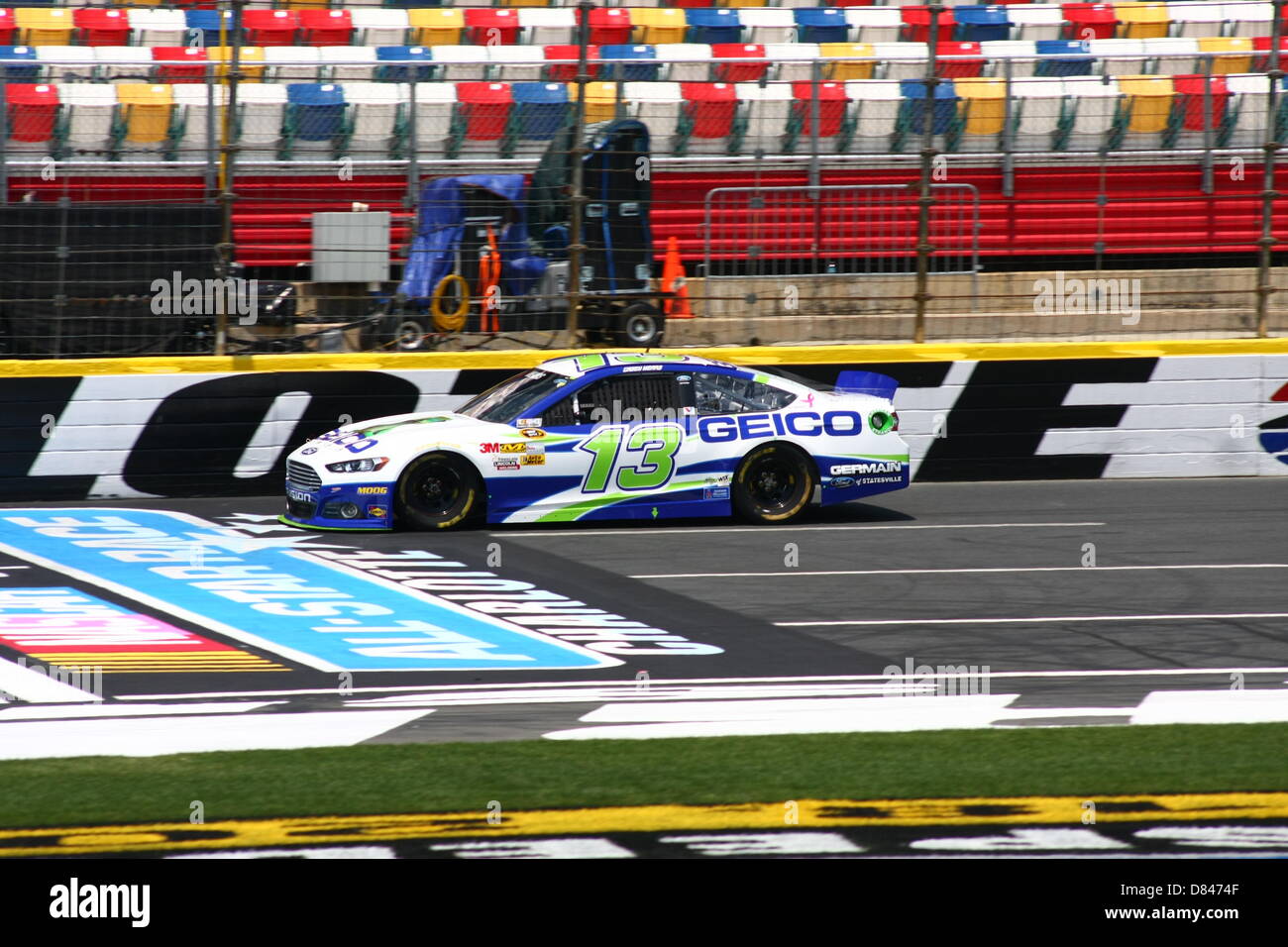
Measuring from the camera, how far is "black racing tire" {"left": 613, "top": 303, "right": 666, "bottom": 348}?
602 inches

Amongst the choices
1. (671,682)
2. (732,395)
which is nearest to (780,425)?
(732,395)

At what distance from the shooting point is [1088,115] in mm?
17109

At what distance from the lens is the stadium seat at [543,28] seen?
24.2 m

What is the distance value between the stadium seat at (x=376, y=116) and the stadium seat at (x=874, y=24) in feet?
36.1

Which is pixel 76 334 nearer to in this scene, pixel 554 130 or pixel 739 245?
pixel 554 130

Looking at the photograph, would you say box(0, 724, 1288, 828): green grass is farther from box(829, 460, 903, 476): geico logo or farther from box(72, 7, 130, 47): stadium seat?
box(72, 7, 130, 47): stadium seat

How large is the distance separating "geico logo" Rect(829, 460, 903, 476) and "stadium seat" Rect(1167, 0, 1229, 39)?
1445 centimetres

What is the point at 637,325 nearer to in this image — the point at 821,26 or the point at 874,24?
the point at 821,26

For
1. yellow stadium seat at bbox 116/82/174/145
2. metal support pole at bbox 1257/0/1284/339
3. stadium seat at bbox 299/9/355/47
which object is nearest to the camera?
metal support pole at bbox 1257/0/1284/339

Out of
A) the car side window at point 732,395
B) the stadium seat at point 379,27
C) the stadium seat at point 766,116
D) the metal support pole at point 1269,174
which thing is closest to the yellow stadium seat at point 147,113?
the stadium seat at point 766,116

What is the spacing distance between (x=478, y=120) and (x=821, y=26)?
34.5 ft

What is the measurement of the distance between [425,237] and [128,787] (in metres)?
8.90

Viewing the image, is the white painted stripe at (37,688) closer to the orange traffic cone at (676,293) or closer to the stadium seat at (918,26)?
the orange traffic cone at (676,293)

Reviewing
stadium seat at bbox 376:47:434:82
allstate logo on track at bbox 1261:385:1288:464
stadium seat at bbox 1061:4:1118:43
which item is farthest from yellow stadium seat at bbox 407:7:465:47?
allstate logo on track at bbox 1261:385:1288:464
